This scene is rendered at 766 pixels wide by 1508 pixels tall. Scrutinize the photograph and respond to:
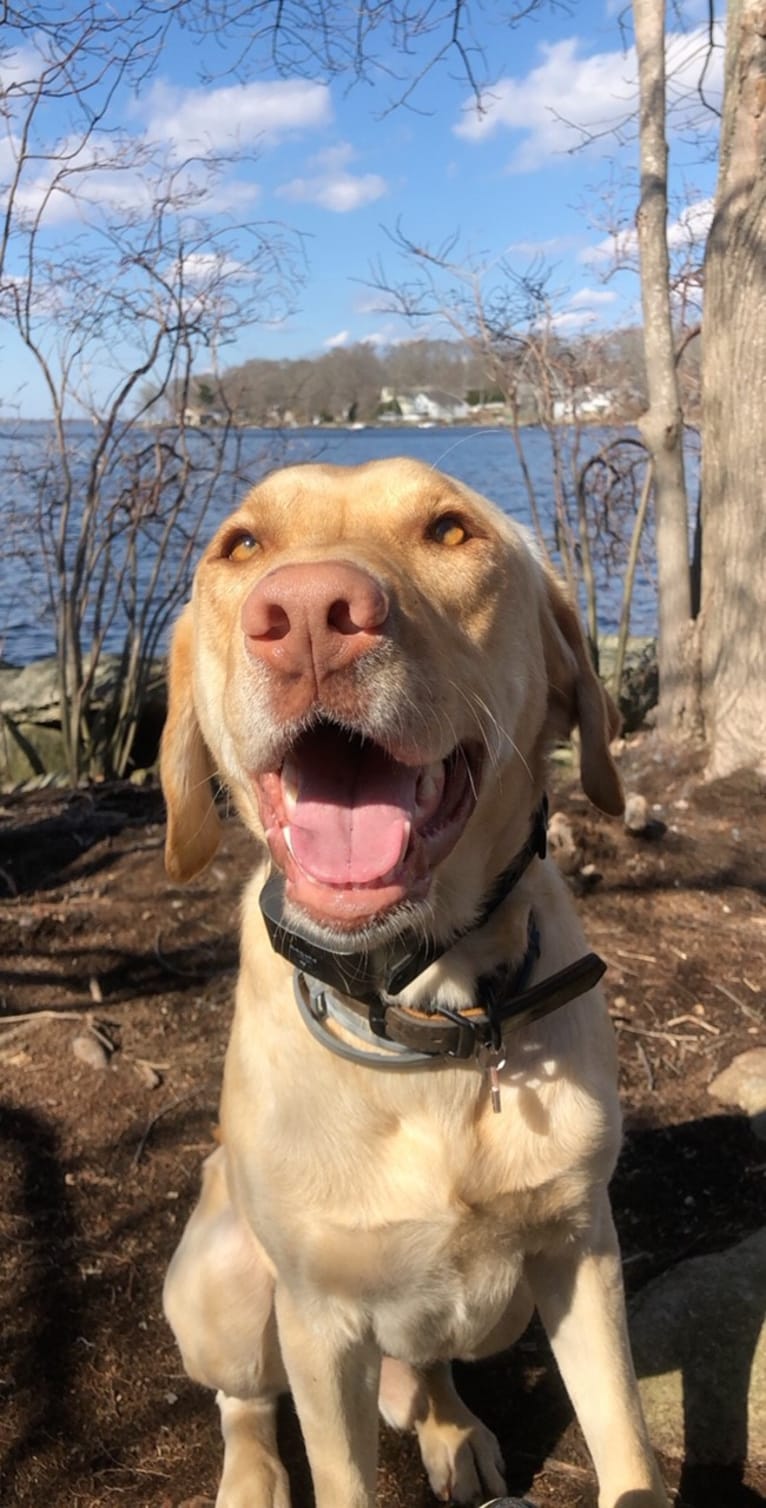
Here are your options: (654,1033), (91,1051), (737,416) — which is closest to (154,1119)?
(91,1051)

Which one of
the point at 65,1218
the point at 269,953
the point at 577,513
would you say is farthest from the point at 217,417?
the point at 269,953

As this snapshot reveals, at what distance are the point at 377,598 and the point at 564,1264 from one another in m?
1.32

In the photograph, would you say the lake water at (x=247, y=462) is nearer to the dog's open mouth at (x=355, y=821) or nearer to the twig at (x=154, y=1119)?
the twig at (x=154, y=1119)

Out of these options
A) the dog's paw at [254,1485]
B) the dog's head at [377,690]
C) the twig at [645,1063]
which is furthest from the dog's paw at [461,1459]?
the twig at [645,1063]

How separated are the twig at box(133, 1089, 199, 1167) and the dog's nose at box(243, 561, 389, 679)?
2.45 metres

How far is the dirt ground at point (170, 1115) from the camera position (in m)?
2.56

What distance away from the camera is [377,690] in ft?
5.07

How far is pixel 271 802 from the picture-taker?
176 cm

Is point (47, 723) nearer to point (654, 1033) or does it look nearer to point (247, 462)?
point (247, 462)

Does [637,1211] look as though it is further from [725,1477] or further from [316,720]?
[316,720]

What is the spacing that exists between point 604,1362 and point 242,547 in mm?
A: 1617

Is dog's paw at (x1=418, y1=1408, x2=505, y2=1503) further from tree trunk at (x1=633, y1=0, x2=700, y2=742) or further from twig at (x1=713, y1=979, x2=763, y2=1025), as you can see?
tree trunk at (x1=633, y1=0, x2=700, y2=742)

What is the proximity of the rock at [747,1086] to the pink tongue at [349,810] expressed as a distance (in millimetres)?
2219

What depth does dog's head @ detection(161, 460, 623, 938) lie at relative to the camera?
1.54 meters
